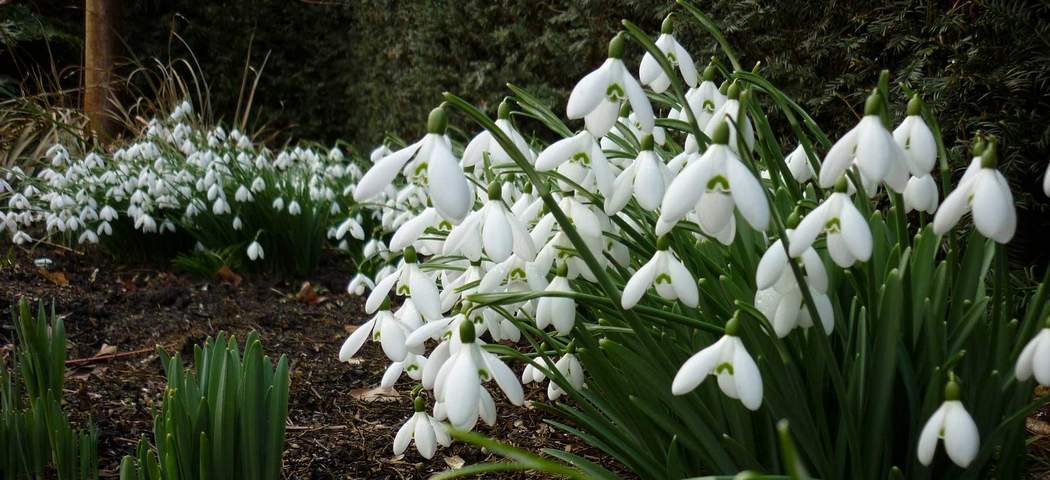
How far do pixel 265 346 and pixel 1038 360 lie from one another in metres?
2.50

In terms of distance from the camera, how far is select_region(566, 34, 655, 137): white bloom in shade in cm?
114

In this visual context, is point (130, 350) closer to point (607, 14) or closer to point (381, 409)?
point (381, 409)

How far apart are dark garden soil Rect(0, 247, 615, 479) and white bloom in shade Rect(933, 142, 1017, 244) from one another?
3.67 feet

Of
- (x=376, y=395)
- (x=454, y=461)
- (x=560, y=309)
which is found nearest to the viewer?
(x=560, y=309)

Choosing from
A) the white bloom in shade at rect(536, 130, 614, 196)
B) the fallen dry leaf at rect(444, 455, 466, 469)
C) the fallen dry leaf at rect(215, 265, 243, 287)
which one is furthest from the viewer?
the fallen dry leaf at rect(215, 265, 243, 287)

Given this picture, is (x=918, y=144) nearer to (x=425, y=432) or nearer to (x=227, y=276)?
(x=425, y=432)

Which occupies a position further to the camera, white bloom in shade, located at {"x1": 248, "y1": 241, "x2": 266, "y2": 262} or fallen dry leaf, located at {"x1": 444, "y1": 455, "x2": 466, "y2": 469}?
white bloom in shade, located at {"x1": 248, "y1": 241, "x2": 266, "y2": 262}

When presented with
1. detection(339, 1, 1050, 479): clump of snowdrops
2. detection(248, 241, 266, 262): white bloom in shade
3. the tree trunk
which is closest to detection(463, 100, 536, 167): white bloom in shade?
detection(339, 1, 1050, 479): clump of snowdrops

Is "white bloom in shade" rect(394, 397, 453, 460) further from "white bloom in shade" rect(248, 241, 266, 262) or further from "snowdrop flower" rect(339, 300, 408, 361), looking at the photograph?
"white bloom in shade" rect(248, 241, 266, 262)

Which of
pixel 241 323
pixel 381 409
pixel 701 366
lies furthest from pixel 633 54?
pixel 701 366

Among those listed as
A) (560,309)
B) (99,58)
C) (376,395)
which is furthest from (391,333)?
(99,58)

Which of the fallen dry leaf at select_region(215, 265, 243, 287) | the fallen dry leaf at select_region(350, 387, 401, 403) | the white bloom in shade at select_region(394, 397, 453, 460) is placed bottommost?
the fallen dry leaf at select_region(350, 387, 401, 403)

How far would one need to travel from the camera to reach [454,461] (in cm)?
196

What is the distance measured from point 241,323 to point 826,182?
2.73 metres
